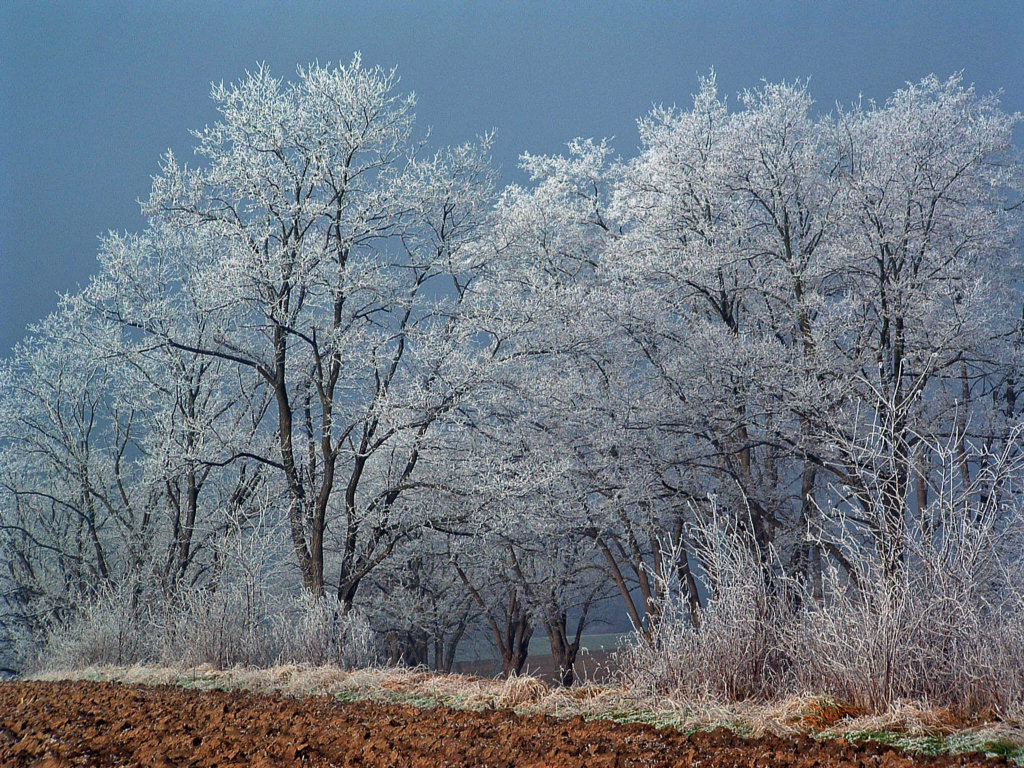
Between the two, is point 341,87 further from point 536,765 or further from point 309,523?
point 536,765

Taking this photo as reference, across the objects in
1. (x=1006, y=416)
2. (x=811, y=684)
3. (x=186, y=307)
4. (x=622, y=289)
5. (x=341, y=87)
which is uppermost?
(x=341, y=87)

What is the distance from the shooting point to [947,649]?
4.89 meters

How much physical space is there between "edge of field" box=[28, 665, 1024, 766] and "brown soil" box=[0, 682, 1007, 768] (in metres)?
0.34

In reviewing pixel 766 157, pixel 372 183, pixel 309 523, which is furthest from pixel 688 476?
pixel 372 183

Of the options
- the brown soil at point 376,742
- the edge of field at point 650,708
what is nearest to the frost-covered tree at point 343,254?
the edge of field at point 650,708

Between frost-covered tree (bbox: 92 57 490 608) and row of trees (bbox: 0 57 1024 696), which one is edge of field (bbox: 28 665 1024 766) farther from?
frost-covered tree (bbox: 92 57 490 608)

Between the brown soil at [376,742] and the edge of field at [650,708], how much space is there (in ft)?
1.10

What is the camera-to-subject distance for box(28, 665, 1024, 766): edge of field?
12.5 ft

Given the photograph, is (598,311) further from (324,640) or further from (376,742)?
(376,742)

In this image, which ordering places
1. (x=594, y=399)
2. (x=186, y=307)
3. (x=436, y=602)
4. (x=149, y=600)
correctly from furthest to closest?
(x=436, y=602) → (x=186, y=307) → (x=149, y=600) → (x=594, y=399)

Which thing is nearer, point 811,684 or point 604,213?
point 811,684

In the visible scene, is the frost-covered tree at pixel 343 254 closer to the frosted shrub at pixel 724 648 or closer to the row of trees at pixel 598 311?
the row of trees at pixel 598 311

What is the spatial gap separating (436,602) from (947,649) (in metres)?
16.5

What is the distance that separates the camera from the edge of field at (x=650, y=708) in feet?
12.5
